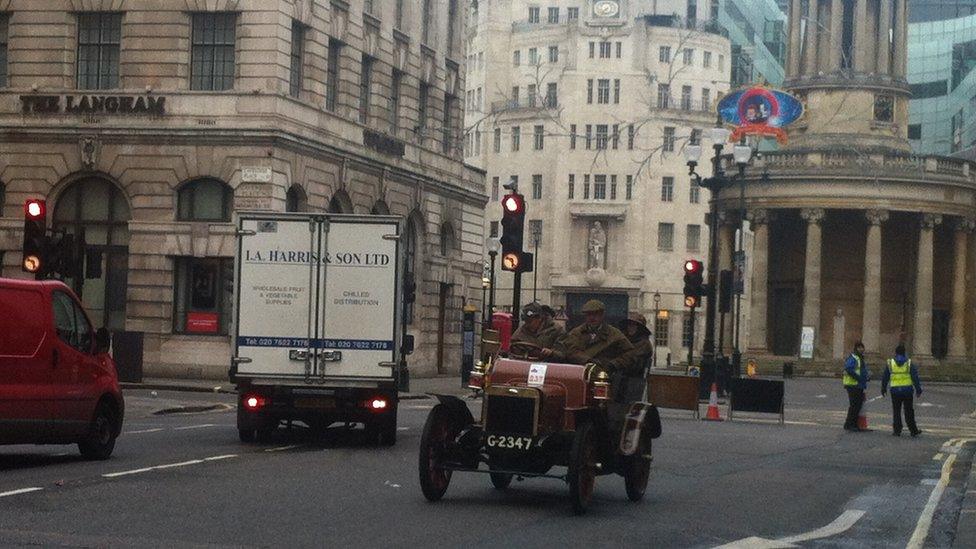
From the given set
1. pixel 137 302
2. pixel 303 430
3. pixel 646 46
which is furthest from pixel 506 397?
pixel 646 46

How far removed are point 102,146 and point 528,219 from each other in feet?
267

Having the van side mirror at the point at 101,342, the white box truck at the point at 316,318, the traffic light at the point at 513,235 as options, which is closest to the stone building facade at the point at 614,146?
the traffic light at the point at 513,235

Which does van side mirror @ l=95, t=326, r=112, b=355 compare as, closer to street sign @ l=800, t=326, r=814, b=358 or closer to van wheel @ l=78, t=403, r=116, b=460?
van wheel @ l=78, t=403, r=116, b=460

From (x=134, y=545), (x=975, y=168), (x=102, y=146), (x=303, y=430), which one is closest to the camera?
(x=134, y=545)

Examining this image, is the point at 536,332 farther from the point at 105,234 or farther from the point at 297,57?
the point at 297,57

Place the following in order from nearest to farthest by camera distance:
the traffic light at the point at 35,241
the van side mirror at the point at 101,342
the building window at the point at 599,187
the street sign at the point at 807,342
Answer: the van side mirror at the point at 101,342 → the traffic light at the point at 35,241 → the street sign at the point at 807,342 → the building window at the point at 599,187

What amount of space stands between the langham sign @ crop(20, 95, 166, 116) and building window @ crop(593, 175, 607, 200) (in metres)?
81.3

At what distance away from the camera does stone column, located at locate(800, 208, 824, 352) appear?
91.4m

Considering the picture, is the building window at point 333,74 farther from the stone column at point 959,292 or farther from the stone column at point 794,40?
the stone column at point 959,292

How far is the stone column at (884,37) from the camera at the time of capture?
3711 inches

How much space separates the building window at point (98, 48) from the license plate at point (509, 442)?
34.5 metres

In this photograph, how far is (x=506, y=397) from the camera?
15992 mm

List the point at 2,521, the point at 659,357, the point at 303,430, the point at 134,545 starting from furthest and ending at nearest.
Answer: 1. the point at 659,357
2. the point at 303,430
3. the point at 2,521
4. the point at 134,545

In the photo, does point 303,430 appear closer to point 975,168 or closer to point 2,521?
point 2,521
